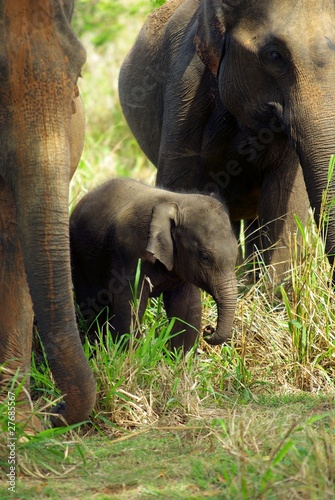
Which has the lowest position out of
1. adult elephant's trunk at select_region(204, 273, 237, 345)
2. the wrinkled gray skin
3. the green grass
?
the green grass

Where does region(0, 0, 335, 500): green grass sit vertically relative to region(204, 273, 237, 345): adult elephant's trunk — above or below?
below

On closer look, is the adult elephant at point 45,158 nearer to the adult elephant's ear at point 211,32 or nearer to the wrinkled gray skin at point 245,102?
the wrinkled gray skin at point 245,102

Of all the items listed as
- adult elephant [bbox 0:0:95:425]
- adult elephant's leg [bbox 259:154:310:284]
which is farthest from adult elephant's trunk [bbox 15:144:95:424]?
adult elephant's leg [bbox 259:154:310:284]

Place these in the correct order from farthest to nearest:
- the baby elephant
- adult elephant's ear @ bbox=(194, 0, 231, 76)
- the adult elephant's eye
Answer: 1. adult elephant's ear @ bbox=(194, 0, 231, 76)
2. the adult elephant's eye
3. the baby elephant

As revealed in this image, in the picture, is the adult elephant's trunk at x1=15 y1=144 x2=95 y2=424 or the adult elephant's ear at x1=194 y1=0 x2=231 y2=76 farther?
the adult elephant's ear at x1=194 y1=0 x2=231 y2=76

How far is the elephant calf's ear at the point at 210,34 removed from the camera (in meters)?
6.50

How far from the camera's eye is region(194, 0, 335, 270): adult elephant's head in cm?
593

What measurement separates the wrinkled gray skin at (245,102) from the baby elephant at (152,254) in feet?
1.84

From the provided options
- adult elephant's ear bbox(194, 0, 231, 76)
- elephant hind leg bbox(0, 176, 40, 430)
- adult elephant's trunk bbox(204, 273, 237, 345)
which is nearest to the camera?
elephant hind leg bbox(0, 176, 40, 430)

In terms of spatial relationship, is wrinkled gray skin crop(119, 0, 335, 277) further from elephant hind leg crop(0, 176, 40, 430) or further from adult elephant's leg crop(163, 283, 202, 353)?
elephant hind leg crop(0, 176, 40, 430)

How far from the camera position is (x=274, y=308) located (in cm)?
627

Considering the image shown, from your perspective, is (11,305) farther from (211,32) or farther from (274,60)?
(211,32)

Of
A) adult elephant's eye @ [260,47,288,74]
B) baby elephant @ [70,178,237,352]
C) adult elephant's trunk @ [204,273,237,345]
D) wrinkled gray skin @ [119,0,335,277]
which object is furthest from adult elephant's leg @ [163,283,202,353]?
adult elephant's eye @ [260,47,288,74]

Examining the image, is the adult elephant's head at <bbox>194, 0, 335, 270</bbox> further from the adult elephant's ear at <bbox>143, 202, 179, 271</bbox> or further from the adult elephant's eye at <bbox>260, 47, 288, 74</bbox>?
the adult elephant's ear at <bbox>143, 202, 179, 271</bbox>
